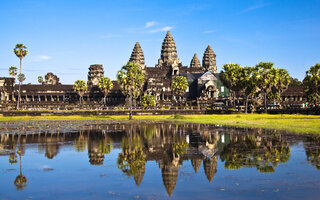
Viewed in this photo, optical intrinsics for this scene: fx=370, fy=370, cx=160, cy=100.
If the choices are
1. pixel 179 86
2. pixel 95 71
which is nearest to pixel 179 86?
pixel 179 86

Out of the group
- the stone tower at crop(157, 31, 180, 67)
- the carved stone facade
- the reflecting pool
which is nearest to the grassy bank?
the reflecting pool

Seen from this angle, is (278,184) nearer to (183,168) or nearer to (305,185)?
(305,185)

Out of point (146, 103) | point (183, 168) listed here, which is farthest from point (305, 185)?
point (146, 103)

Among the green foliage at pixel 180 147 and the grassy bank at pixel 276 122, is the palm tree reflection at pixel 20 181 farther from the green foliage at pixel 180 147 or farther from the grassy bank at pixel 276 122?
the grassy bank at pixel 276 122

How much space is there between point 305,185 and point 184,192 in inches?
192

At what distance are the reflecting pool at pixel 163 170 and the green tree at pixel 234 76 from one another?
6003 cm

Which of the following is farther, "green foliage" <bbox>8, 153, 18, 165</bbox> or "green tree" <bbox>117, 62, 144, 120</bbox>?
"green tree" <bbox>117, 62, 144, 120</bbox>

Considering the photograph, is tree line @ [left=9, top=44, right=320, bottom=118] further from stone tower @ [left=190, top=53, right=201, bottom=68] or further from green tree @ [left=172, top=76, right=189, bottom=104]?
stone tower @ [left=190, top=53, right=201, bottom=68]

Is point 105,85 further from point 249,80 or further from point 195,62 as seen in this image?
point 195,62

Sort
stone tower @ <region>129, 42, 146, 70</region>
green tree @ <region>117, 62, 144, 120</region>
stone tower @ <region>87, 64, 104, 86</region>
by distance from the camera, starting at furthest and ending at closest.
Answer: stone tower @ <region>129, 42, 146, 70</region>, stone tower @ <region>87, 64, 104, 86</region>, green tree @ <region>117, 62, 144, 120</region>

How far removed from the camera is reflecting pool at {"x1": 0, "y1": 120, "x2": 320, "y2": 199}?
14047mm

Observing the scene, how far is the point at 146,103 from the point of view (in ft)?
339

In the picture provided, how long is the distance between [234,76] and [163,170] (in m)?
74.6

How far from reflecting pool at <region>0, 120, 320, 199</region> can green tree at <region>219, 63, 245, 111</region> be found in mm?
60025
